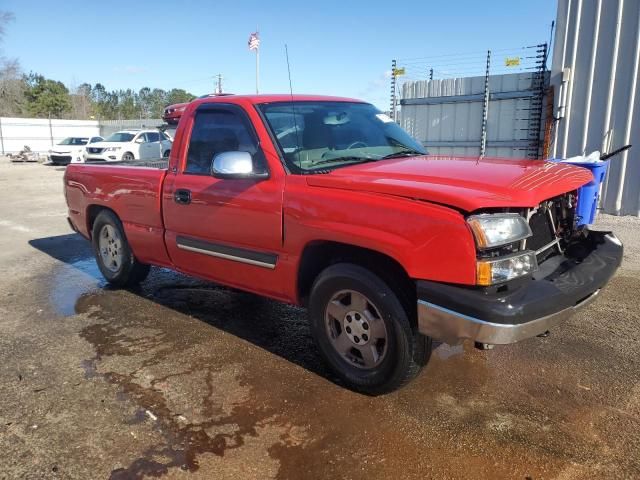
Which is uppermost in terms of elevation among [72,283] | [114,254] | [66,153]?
[66,153]

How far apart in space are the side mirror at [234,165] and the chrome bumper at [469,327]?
154 centimetres

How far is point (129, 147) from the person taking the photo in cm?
2341

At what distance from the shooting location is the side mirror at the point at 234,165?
11.6 feet

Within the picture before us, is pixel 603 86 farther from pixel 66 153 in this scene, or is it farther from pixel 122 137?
pixel 66 153

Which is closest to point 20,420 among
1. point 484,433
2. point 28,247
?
point 484,433

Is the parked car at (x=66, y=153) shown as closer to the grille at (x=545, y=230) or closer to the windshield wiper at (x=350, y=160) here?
the windshield wiper at (x=350, y=160)

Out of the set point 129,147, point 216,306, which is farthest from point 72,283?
point 129,147

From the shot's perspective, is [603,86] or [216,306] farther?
[603,86]

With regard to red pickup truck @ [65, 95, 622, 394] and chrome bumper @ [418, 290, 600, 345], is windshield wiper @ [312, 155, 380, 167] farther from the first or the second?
chrome bumper @ [418, 290, 600, 345]

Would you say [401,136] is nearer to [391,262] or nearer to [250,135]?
[250,135]

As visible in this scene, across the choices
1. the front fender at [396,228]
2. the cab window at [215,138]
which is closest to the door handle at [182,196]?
the cab window at [215,138]

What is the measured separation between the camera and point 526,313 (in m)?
2.68

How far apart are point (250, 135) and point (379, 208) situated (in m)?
1.40

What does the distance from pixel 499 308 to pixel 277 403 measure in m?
1.50
